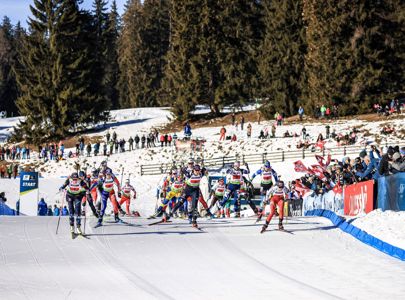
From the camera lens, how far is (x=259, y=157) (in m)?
51.4

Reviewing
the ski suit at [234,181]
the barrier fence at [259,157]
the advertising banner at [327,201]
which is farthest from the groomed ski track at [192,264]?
the barrier fence at [259,157]

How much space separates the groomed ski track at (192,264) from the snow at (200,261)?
21mm

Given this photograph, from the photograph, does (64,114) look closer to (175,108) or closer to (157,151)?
(175,108)

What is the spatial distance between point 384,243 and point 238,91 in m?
55.8

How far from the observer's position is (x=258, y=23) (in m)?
79.1

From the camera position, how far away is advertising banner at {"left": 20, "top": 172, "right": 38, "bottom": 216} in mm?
34656

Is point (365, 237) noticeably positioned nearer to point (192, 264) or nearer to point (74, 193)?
point (192, 264)

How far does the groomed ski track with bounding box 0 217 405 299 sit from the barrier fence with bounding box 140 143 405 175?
984 inches

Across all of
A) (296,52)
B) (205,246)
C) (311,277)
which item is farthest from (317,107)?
(311,277)

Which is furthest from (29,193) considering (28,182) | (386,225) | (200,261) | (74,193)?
(386,225)

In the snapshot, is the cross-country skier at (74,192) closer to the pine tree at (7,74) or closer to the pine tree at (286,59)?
the pine tree at (286,59)

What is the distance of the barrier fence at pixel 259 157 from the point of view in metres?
48.0

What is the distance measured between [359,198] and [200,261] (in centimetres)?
796

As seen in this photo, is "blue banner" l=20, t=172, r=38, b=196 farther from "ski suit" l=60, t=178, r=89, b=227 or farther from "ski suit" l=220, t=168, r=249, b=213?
"ski suit" l=60, t=178, r=89, b=227
